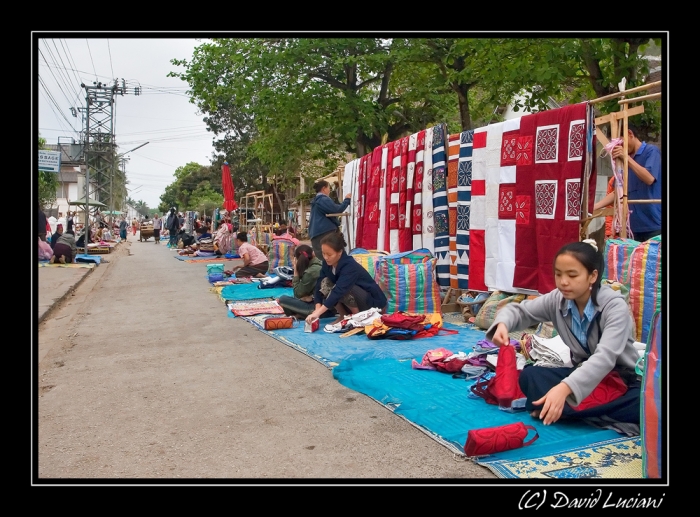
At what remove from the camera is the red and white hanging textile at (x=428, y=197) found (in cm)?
805

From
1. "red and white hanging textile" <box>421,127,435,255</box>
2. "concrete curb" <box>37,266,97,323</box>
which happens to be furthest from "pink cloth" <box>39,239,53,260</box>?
"red and white hanging textile" <box>421,127,435,255</box>

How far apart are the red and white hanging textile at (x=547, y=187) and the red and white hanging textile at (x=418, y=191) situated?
1.90m

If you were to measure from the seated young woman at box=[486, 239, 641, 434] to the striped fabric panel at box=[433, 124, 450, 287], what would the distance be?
13.4 feet

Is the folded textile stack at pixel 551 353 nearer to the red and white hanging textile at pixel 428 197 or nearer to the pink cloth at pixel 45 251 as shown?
the red and white hanging textile at pixel 428 197

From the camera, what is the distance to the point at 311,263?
27.0ft

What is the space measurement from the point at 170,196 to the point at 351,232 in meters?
84.6

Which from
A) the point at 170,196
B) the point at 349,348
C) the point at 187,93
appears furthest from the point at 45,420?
the point at 170,196

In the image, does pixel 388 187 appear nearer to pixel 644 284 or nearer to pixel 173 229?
pixel 644 284

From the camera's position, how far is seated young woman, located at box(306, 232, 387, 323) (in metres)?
6.88

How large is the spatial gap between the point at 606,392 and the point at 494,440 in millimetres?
785

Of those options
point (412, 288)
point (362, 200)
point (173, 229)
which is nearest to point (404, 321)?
point (412, 288)

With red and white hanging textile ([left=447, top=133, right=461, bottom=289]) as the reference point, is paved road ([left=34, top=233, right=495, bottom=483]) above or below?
below

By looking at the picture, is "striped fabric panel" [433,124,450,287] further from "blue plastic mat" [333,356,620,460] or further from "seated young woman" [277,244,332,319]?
"blue plastic mat" [333,356,620,460]

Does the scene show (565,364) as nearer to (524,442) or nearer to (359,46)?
(524,442)
